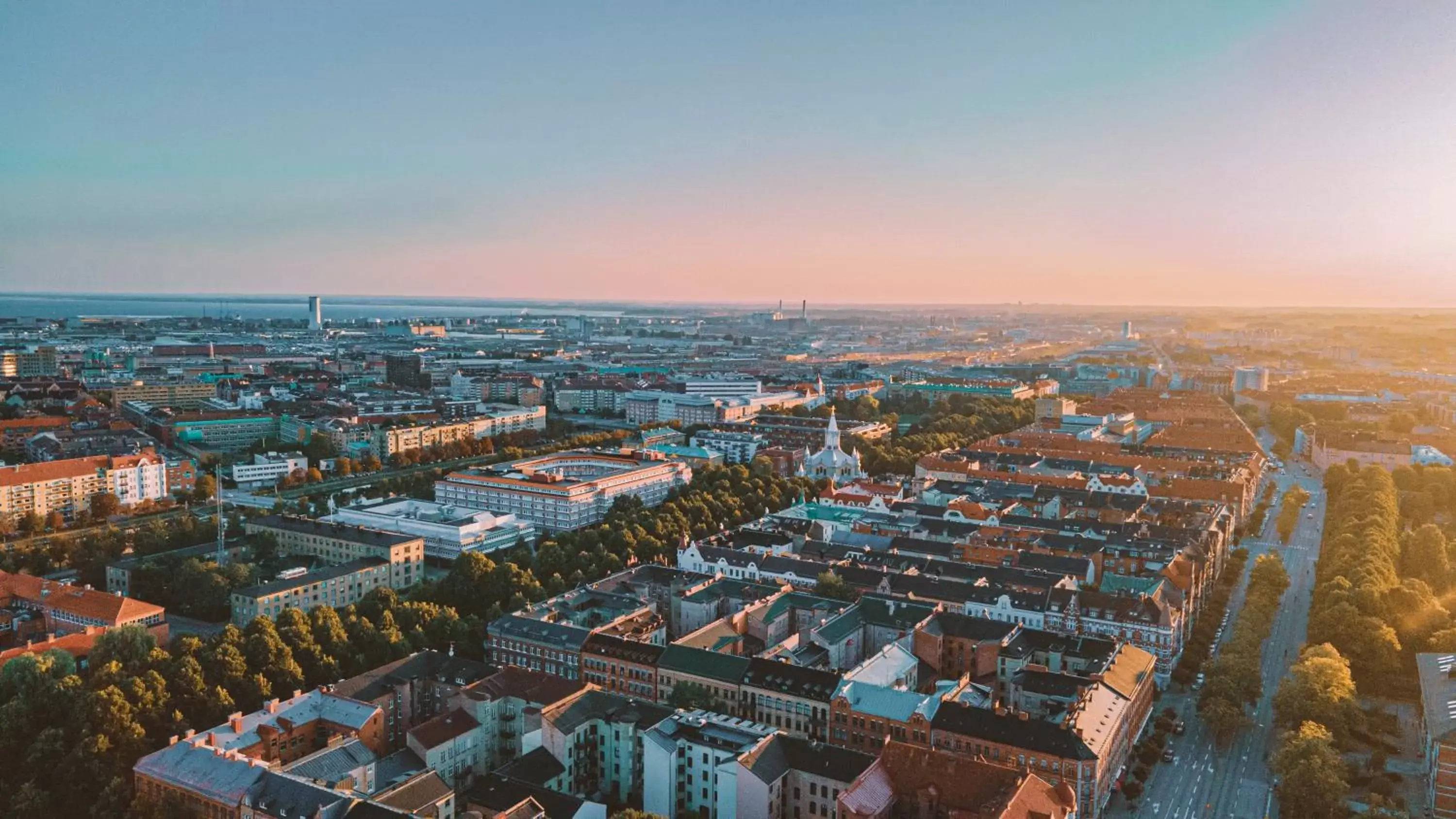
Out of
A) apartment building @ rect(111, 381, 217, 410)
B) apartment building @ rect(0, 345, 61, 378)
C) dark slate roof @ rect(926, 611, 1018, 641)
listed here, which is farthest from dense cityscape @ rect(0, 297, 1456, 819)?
apartment building @ rect(0, 345, 61, 378)

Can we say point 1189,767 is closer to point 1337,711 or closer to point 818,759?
point 1337,711

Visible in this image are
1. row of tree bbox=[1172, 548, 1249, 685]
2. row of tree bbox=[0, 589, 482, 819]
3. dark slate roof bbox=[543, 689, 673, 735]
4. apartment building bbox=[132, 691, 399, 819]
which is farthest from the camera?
row of tree bbox=[1172, 548, 1249, 685]

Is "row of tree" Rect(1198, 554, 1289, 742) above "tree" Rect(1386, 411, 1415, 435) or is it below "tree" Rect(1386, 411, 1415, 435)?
below

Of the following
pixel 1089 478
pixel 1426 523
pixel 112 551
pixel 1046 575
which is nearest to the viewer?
pixel 1046 575

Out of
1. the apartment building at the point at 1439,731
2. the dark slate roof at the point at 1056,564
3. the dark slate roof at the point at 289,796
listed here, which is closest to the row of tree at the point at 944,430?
the dark slate roof at the point at 1056,564

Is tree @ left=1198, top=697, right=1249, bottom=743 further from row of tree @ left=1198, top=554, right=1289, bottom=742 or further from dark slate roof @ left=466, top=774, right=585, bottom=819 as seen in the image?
dark slate roof @ left=466, top=774, right=585, bottom=819

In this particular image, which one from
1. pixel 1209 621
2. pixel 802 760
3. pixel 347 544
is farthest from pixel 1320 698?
pixel 347 544

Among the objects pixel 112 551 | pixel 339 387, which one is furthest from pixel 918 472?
pixel 339 387
